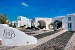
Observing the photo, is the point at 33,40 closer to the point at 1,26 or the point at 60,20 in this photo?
the point at 1,26

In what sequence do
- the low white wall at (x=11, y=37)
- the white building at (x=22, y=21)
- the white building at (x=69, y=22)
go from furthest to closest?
the white building at (x=22, y=21), the white building at (x=69, y=22), the low white wall at (x=11, y=37)

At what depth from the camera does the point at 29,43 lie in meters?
8.16

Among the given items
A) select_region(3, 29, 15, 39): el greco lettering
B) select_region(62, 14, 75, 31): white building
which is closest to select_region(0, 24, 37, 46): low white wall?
select_region(3, 29, 15, 39): el greco lettering

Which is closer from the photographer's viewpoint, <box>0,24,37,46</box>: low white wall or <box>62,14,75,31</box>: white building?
<box>0,24,37,46</box>: low white wall

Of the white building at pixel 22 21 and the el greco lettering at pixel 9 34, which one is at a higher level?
the white building at pixel 22 21

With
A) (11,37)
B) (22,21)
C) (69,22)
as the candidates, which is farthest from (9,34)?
(22,21)

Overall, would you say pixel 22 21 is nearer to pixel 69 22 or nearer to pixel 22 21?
pixel 22 21

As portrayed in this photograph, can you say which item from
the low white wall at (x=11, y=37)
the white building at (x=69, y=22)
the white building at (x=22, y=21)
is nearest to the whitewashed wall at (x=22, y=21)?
the white building at (x=22, y=21)

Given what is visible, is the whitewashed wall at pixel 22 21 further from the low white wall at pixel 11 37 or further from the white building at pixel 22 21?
the low white wall at pixel 11 37

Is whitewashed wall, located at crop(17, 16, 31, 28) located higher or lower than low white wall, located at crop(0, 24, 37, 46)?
higher

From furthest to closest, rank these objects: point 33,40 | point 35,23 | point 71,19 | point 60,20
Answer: point 35,23 → point 60,20 → point 71,19 → point 33,40

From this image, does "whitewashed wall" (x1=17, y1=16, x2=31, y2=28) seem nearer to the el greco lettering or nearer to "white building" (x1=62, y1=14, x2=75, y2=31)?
"white building" (x1=62, y1=14, x2=75, y2=31)

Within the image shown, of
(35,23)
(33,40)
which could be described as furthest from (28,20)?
(33,40)

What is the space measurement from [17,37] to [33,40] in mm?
1056
